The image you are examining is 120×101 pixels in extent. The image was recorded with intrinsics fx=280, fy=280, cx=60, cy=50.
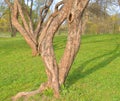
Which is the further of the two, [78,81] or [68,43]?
[78,81]

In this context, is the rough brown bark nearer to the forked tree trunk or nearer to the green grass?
the forked tree trunk

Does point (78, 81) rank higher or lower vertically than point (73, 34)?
lower

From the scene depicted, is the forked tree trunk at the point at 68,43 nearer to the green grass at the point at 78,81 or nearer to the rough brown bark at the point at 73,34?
the rough brown bark at the point at 73,34

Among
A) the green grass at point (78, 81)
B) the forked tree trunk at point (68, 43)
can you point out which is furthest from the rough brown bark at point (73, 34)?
the green grass at point (78, 81)

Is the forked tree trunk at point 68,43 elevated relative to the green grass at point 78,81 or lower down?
elevated

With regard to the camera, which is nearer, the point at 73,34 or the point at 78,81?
the point at 73,34

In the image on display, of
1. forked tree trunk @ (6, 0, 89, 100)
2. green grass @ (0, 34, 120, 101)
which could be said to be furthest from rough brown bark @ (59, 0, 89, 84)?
green grass @ (0, 34, 120, 101)

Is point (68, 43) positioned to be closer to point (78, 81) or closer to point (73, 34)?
point (73, 34)

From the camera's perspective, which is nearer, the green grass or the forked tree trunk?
the forked tree trunk

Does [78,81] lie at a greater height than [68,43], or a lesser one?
lesser

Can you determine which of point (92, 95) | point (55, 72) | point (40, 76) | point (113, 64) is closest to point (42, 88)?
point (55, 72)

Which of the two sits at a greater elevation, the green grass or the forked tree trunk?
the forked tree trunk

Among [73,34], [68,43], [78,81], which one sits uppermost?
[73,34]

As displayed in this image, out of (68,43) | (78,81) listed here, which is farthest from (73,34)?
(78,81)
